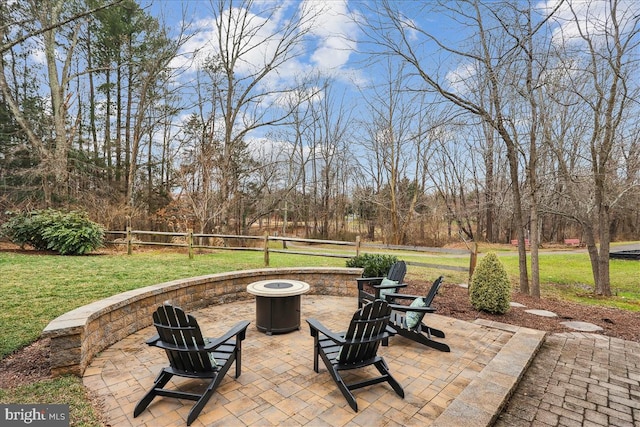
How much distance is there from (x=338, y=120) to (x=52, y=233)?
1722 cm

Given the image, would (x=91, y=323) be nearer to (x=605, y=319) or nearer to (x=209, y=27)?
(x=605, y=319)

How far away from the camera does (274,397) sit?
259cm

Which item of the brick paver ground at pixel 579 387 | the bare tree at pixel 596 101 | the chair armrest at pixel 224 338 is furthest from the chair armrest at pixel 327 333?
the bare tree at pixel 596 101

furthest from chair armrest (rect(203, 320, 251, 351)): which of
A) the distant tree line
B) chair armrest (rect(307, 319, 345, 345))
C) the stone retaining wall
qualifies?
the distant tree line

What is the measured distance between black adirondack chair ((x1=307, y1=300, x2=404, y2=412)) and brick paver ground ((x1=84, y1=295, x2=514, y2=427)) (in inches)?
5.1

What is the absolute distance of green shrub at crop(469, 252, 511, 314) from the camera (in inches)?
193

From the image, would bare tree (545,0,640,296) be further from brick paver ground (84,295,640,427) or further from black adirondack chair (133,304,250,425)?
black adirondack chair (133,304,250,425)

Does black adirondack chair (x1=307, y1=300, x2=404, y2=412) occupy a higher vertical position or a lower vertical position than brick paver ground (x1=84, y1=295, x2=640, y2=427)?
higher

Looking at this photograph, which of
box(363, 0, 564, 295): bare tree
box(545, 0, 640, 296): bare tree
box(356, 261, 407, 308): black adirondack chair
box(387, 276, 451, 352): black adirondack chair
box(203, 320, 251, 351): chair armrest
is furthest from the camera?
box(545, 0, 640, 296): bare tree

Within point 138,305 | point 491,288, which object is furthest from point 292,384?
point 491,288

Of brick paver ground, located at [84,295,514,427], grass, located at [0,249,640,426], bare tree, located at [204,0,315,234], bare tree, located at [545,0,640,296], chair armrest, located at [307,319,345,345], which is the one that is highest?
bare tree, located at [204,0,315,234]

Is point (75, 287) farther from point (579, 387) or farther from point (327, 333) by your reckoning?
point (579, 387)

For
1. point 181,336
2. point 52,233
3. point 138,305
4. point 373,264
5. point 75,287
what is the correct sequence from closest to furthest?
1. point 181,336
2. point 138,305
3. point 75,287
4. point 373,264
5. point 52,233

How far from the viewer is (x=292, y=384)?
2.79 m
